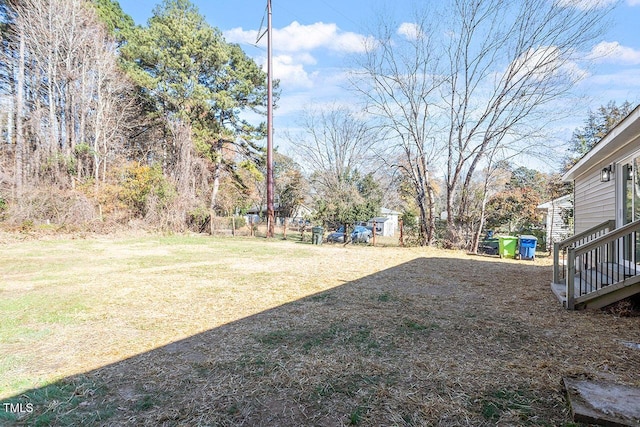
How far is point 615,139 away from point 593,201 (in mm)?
2800

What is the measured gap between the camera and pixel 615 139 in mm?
4828

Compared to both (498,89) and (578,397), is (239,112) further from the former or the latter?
(578,397)

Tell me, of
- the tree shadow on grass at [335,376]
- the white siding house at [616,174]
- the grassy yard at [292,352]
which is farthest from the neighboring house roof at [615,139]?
the tree shadow on grass at [335,376]

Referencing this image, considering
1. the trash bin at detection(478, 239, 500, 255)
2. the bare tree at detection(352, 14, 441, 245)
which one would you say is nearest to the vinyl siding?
the trash bin at detection(478, 239, 500, 255)

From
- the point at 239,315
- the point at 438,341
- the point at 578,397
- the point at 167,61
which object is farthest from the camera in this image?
the point at 167,61

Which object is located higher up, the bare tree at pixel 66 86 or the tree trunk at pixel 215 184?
the bare tree at pixel 66 86

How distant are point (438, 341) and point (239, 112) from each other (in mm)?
20040

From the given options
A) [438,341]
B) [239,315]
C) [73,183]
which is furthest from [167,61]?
[438,341]

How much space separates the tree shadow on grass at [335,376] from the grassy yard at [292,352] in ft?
0.04

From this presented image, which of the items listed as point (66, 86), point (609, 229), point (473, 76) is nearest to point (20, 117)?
point (66, 86)

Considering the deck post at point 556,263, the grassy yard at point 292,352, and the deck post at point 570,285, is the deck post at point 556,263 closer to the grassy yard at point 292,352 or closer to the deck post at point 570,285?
the grassy yard at point 292,352

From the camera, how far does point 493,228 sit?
21.0 metres

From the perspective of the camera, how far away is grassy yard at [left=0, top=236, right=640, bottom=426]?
2020 millimetres

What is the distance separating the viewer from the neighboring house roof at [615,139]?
4.15m
